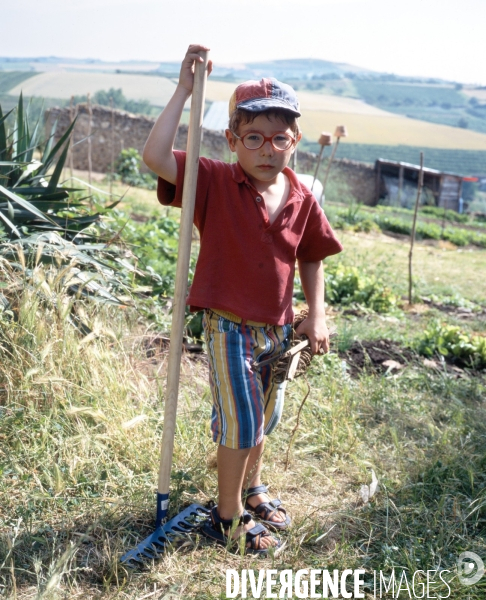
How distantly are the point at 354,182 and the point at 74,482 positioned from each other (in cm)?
2488

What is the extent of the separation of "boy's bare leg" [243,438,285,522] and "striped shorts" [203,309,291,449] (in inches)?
9.9

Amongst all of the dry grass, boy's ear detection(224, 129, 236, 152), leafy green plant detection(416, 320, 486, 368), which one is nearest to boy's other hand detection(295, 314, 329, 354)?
boy's ear detection(224, 129, 236, 152)

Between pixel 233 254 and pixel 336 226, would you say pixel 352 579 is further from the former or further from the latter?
pixel 336 226

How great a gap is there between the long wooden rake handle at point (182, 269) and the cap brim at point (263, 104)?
0.15 meters

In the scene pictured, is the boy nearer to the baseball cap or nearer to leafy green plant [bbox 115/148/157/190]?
the baseball cap

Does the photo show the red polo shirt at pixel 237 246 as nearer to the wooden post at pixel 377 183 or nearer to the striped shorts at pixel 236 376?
the striped shorts at pixel 236 376

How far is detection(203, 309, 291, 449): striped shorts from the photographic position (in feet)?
7.54

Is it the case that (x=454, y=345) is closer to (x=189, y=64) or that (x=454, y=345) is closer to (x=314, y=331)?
(x=314, y=331)

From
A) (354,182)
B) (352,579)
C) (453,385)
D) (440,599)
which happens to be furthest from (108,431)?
(354,182)

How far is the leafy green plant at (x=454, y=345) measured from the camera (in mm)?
4844

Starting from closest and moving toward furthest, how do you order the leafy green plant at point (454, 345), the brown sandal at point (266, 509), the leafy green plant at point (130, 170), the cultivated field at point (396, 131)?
the brown sandal at point (266, 509)
the leafy green plant at point (454, 345)
the leafy green plant at point (130, 170)
the cultivated field at point (396, 131)

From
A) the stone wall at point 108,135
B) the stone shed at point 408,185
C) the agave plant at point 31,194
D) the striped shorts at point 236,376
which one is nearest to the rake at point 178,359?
the striped shorts at point 236,376

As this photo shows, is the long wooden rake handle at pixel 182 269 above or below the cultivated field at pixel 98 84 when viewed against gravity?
below

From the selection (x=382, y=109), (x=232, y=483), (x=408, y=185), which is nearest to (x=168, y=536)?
(x=232, y=483)
